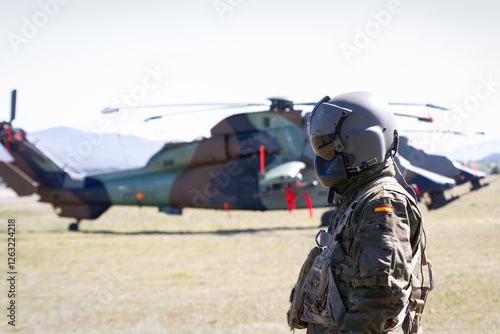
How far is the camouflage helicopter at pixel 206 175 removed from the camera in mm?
12922

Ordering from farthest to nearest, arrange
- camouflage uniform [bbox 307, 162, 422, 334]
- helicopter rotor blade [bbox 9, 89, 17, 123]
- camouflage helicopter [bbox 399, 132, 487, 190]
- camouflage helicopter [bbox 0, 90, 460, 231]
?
helicopter rotor blade [bbox 9, 89, 17, 123], camouflage helicopter [bbox 0, 90, 460, 231], camouflage helicopter [bbox 399, 132, 487, 190], camouflage uniform [bbox 307, 162, 422, 334]

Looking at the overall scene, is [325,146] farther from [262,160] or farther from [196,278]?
[262,160]

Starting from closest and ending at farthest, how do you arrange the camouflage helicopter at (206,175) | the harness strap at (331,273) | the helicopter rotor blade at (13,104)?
1. the harness strap at (331,273)
2. the camouflage helicopter at (206,175)
3. the helicopter rotor blade at (13,104)

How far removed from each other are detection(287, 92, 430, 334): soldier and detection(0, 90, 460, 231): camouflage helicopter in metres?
9.66

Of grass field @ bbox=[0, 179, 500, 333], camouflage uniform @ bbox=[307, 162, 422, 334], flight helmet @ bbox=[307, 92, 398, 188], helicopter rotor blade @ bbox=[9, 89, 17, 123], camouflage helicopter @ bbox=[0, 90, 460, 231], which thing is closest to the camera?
camouflage uniform @ bbox=[307, 162, 422, 334]

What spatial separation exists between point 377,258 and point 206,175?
12.0 m

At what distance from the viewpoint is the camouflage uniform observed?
1.82 meters

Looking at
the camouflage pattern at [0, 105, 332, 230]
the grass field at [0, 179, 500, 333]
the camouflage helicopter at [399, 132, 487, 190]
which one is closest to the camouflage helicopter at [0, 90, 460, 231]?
the camouflage pattern at [0, 105, 332, 230]

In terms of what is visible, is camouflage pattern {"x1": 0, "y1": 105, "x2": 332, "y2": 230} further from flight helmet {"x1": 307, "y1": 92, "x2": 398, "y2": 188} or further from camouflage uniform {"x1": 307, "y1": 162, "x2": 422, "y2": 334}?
camouflage uniform {"x1": 307, "y1": 162, "x2": 422, "y2": 334}

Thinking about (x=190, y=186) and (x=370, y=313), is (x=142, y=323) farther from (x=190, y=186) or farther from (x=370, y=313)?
(x=190, y=186)

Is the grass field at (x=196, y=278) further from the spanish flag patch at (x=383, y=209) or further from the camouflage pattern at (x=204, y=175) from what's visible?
the spanish flag patch at (x=383, y=209)

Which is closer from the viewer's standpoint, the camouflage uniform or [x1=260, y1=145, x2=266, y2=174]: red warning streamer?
the camouflage uniform

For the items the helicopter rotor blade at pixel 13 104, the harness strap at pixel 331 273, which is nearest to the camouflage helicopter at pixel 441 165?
the helicopter rotor blade at pixel 13 104

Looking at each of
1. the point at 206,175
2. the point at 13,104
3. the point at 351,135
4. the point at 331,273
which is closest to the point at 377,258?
the point at 331,273
